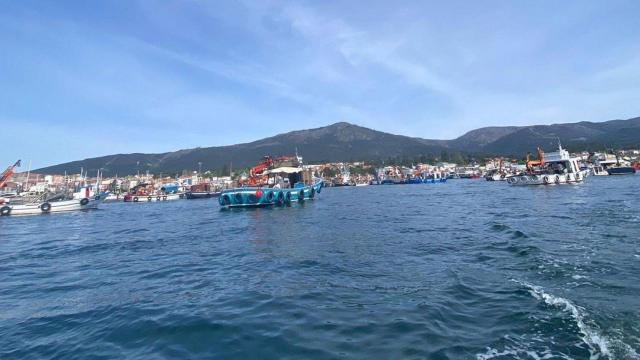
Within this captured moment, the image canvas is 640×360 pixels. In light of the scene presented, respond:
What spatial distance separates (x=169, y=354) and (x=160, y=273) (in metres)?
7.24

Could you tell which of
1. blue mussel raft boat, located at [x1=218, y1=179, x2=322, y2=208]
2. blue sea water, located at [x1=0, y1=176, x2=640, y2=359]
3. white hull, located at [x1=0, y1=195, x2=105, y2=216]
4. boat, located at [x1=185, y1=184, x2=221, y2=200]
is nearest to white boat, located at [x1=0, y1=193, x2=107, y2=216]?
white hull, located at [x1=0, y1=195, x2=105, y2=216]

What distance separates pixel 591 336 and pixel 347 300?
14.8 ft

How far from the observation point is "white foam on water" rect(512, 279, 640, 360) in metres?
5.38

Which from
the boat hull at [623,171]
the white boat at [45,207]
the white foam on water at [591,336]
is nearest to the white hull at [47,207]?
the white boat at [45,207]

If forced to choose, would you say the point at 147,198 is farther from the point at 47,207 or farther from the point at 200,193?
the point at 47,207

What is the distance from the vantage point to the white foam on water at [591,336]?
5375mm

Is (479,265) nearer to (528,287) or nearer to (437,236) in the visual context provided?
(528,287)

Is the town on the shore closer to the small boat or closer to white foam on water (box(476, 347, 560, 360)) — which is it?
the small boat

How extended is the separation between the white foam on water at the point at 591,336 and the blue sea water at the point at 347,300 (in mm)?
25

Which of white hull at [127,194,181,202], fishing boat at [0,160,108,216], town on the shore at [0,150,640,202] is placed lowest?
white hull at [127,194,181,202]

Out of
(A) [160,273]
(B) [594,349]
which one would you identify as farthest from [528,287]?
(A) [160,273]

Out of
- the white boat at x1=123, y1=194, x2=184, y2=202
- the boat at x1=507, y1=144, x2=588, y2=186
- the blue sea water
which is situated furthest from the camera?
the white boat at x1=123, y1=194, x2=184, y2=202

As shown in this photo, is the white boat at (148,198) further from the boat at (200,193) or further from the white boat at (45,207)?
the white boat at (45,207)

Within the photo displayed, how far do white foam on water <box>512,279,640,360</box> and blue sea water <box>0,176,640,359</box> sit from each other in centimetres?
3
